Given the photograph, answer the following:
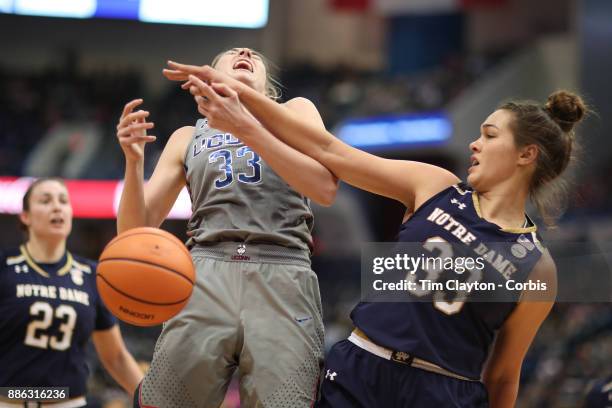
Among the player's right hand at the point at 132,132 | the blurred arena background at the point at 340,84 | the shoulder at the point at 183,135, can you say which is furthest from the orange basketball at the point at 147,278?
the blurred arena background at the point at 340,84

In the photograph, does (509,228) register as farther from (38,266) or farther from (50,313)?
(38,266)

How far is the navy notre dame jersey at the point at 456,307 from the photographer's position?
3.33 metres

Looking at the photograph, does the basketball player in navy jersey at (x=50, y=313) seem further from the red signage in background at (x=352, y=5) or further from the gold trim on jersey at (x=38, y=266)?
the red signage in background at (x=352, y=5)

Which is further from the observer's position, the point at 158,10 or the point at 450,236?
the point at 158,10

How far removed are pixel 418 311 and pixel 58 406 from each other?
2592 millimetres

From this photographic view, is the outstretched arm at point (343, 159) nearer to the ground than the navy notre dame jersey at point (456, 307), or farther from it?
farther from it

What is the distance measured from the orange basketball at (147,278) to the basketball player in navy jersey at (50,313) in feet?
6.43

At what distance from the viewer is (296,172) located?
11.1 ft

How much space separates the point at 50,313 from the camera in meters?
5.14

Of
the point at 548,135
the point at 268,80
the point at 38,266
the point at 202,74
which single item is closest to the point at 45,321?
the point at 38,266

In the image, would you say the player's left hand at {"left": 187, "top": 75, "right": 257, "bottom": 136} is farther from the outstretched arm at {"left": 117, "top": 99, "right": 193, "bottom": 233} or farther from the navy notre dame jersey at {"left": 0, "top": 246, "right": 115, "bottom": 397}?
the navy notre dame jersey at {"left": 0, "top": 246, "right": 115, "bottom": 397}

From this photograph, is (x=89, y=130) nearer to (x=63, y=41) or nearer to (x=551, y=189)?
(x=63, y=41)

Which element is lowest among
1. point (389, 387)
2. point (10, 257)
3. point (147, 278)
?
point (10, 257)

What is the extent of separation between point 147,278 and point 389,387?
998 millimetres
